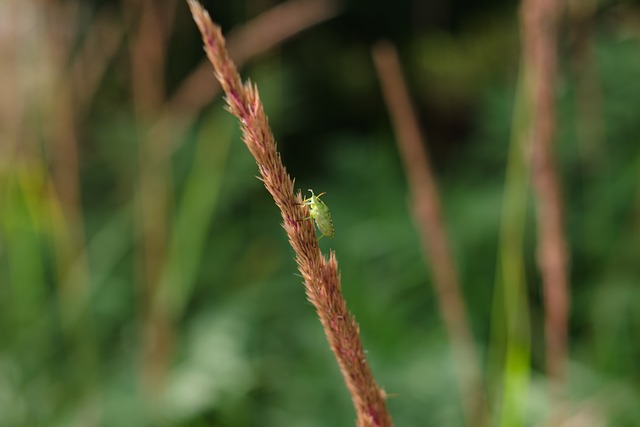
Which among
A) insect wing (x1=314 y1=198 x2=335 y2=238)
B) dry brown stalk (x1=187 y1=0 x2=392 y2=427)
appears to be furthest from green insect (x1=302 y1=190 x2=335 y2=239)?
dry brown stalk (x1=187 y1=0 x2=392 y2=427)

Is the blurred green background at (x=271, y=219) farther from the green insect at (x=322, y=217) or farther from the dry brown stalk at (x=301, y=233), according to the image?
the dry brown stalk at (x=301, y=233)

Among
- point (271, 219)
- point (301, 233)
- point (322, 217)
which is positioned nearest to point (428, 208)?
point (322, 217)

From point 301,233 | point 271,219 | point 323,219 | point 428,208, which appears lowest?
point 301,233

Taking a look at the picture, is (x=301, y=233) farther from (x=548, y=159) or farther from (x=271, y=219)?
(x=271, y=219)

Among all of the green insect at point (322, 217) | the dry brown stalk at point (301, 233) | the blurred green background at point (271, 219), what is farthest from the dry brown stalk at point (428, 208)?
the dry brown stalk at point (301, 233)

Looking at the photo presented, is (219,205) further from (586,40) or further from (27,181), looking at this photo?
(586,40)

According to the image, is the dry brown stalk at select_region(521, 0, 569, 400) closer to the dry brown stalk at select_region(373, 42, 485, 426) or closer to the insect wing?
the dry brown stalk at select_region(373, 42, 485, 426)
